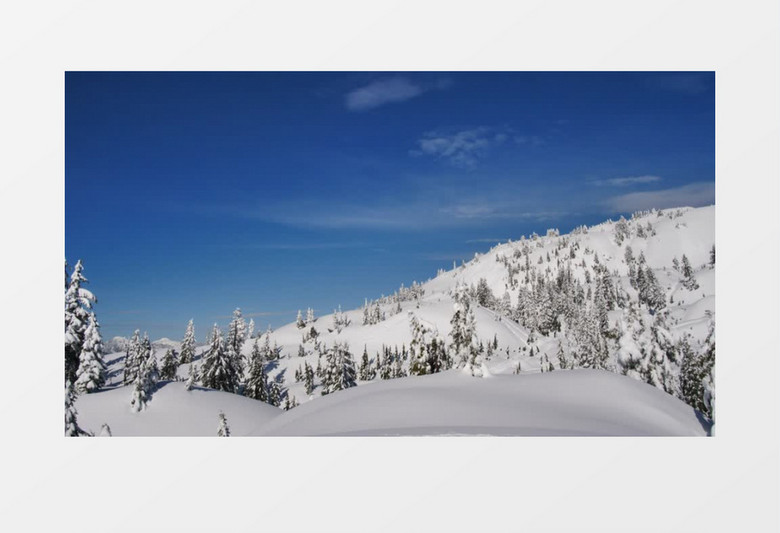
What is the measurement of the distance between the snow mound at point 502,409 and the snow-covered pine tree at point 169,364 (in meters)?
32.4

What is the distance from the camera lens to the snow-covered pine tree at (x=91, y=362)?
11.9 m

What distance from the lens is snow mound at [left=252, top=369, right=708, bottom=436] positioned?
388 inches

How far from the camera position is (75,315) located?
11.8 metres

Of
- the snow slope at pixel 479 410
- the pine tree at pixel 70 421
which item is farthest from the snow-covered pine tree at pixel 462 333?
the pine tree at pixel 70 421

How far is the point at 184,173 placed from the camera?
559 inches

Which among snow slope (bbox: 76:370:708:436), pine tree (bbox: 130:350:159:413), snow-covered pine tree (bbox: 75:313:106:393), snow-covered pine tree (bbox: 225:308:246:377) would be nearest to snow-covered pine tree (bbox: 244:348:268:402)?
snow-covered pine tree (bbox: 225:308:246:377)

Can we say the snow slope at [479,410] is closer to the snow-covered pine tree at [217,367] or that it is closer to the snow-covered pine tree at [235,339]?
the snow-covered pine tree at [217,367]

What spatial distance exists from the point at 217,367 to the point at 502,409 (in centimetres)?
2627

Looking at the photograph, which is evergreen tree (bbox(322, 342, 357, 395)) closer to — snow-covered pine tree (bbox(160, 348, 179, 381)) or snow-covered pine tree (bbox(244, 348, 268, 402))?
snow-covered pine tree (bbox(244, 348, 268, 402))

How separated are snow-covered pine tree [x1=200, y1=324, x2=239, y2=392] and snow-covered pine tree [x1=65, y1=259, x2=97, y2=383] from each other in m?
19.9

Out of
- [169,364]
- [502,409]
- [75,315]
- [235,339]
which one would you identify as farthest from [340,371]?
[169,364]
